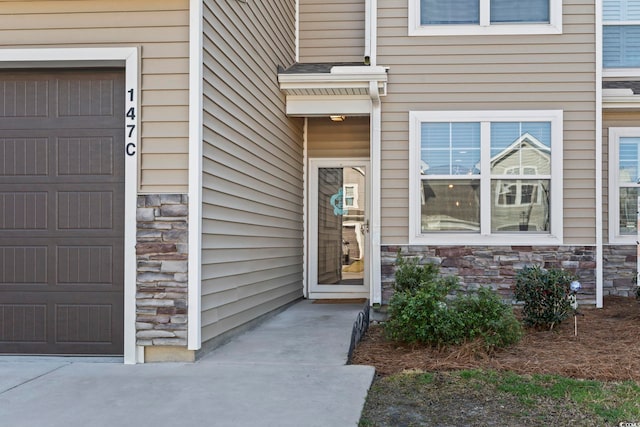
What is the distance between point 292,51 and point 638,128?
179 inches

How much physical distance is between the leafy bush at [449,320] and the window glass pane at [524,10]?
11.8 ft

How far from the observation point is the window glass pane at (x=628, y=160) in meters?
7.88

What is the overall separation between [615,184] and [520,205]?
63.8 inches

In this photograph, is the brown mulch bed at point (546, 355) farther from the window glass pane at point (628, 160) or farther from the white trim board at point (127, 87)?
the window glass pane at point (628, 160)

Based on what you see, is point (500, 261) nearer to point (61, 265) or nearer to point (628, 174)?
point (628, 174)

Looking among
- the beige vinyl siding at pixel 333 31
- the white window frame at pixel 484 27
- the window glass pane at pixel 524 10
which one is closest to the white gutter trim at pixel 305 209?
the beige vinyl siding at pixel 333 31

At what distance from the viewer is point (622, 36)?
26.4 ft

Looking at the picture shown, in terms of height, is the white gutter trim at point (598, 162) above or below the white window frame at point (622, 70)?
below

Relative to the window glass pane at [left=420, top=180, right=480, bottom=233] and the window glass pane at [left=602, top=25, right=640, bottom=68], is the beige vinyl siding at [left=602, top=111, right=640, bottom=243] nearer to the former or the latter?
the window glass pane at [left=602, top=25, right=640, bottom=68]

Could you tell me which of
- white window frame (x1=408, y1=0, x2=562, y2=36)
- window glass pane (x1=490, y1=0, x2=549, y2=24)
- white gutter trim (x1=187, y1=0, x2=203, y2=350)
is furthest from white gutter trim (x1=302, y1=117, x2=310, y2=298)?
white gutter trim (x1=187, y1=0, x2=203, y2=350)

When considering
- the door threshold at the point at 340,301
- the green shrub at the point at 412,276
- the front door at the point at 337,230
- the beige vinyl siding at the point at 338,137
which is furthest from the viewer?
the front door at the point at 337,230

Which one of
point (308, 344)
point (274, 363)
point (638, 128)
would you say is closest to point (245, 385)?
point (274, 363)

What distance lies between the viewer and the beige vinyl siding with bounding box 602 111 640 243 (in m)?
7.81

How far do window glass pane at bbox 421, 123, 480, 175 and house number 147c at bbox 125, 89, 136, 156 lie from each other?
3.57 m
